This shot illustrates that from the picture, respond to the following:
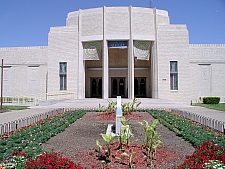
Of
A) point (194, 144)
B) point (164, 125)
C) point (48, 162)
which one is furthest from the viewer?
point (164, 125)

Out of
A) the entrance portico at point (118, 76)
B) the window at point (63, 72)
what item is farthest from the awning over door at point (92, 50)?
the entrance portico at point (118, 76)

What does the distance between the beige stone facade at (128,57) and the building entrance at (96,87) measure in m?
5.61

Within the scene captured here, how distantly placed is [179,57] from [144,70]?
7.12 meters

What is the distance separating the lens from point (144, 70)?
30516 mm

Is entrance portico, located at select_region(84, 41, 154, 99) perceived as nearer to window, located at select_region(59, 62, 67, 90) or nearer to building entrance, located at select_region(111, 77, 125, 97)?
building entrance, located at select_region(111, 77, 125, 97)

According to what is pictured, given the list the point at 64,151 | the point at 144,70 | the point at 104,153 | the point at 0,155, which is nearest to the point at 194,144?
the point at 104,153

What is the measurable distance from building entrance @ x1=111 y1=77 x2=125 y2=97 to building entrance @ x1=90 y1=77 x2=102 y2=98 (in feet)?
6.89

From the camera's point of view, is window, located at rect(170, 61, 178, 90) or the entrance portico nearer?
window, located at rect(170, 61, 178, 90)

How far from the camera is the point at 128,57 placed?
2517cm

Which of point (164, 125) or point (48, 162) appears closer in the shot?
point (48, 162)

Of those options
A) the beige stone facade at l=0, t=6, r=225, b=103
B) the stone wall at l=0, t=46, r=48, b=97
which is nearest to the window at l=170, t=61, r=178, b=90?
the beige stone facade at l=0, t=6, r=225, b=103

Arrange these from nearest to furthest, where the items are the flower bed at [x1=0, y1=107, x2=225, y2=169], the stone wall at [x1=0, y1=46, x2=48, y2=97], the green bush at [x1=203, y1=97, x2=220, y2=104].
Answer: the flower bed at [x1=0, y1=107, x2=225, y2=169]
the green bush at [x1=203, y1=97, x2=220, y2=104]
the stone wall at [x1=0, y1=46, x2=48, y2=97]

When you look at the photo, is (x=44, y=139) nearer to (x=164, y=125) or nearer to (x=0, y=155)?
(x=0, y=155)

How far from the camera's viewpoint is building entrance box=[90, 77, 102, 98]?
103 feet
